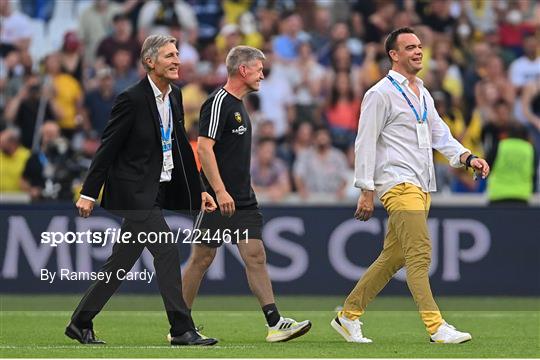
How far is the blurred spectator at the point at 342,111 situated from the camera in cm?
1846

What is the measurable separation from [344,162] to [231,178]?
7.65 meters

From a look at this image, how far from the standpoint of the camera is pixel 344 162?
691 inches

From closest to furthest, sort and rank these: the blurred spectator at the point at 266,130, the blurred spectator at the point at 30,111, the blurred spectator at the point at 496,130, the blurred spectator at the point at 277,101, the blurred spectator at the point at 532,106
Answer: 1. the blurred spectator at the point at 496,130
2. the blurred spectator at the point at 266,130
3. the blurred spectator at the point at 30,111
4. the blurred spectator at the point at 277,101
5. the blurred spectator at the point at 532,106

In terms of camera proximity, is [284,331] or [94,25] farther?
[94,25]

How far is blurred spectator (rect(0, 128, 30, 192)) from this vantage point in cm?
1738

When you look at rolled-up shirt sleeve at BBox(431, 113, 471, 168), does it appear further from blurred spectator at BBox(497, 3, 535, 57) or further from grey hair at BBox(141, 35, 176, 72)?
blurred spectator at BBox(497, 3, 535, 57)

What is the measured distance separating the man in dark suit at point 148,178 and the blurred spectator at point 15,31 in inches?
396

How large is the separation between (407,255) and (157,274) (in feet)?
5.90

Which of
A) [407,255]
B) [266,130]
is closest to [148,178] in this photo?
[407,255]

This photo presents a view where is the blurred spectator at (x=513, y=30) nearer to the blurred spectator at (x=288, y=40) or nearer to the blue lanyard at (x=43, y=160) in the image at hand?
the blurred spectator at (x=288, y=40)

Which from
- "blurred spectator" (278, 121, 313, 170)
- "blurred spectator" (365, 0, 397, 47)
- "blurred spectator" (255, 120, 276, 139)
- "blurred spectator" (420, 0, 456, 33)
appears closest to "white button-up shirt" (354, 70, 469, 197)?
"blurred spectator" (255, 120, 276, 139)

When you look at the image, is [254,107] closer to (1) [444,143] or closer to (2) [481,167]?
(1) [444,143]

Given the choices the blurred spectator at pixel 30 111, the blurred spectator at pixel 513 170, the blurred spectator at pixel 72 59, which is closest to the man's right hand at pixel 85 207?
the blurred spectator at pixel 513 170

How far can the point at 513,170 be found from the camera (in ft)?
52.4
